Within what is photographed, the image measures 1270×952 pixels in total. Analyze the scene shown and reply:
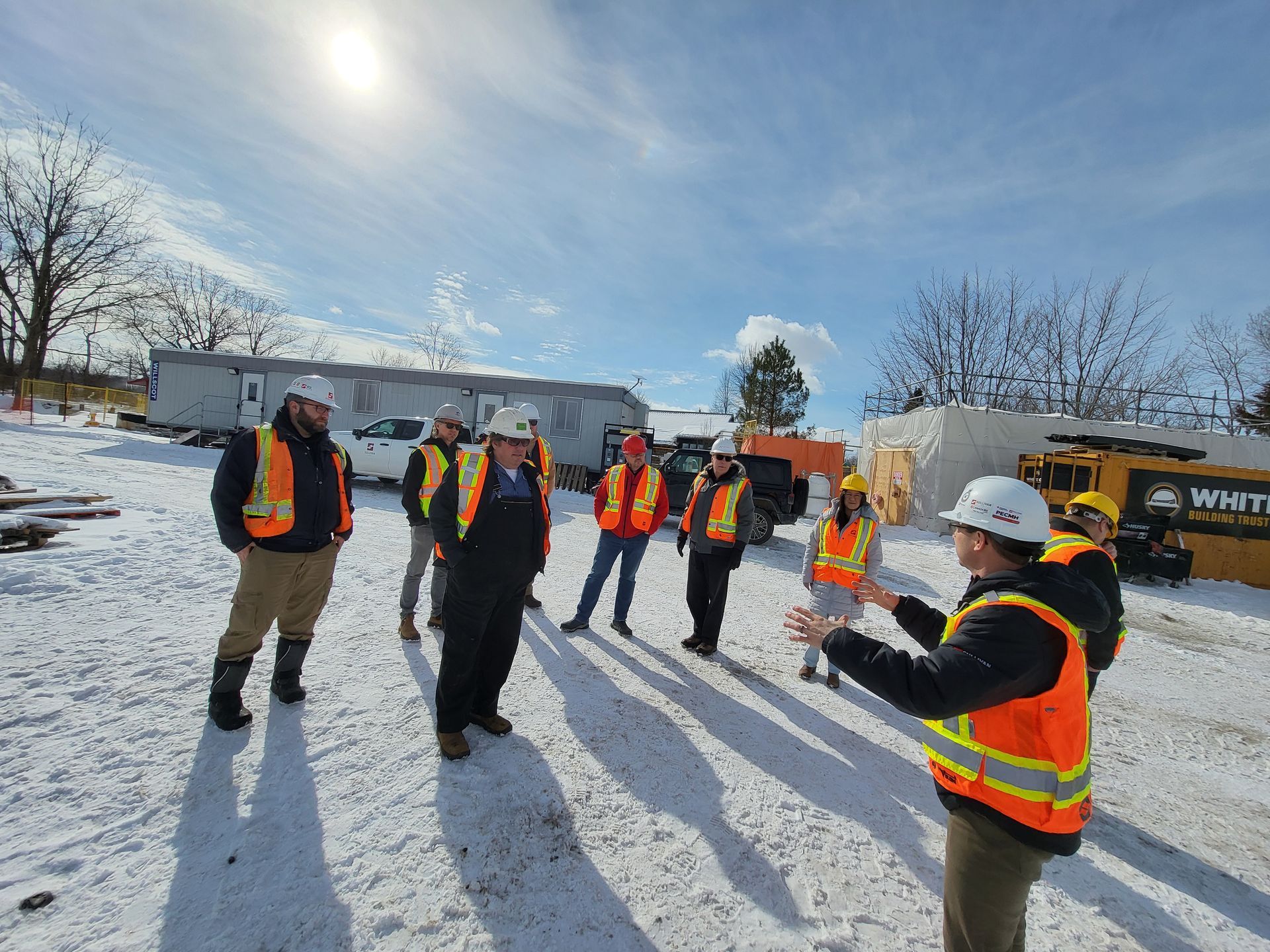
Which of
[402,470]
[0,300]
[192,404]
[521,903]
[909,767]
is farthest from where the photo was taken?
[0,300]

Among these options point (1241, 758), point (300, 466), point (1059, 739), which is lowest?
point (1241, 758)

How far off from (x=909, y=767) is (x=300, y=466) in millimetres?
3938

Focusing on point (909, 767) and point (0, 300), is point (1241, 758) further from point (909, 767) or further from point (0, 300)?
point (0, 300)

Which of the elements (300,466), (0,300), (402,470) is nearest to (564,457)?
(402,470)

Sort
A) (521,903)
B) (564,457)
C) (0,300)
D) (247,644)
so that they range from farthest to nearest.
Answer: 1. (0,300)
2. (564,457)
3. (247,644)
4. (521,903)

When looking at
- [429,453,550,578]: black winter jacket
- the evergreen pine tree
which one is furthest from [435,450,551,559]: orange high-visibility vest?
the evergreen pine tree

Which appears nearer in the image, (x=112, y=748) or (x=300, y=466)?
(x=112, y=748)

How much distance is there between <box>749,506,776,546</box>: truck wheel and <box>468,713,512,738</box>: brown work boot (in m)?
7.76

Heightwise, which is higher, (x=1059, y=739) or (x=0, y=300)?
(x=0, y=300)

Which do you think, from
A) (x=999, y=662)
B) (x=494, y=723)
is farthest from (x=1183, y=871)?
(x=494, y=723)

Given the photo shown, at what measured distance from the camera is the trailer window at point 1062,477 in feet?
35.9

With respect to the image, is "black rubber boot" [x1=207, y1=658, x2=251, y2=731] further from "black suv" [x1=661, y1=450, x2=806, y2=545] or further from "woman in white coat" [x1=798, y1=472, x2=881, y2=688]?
"black suv" [x1=661, y1=450, x2=806, y2=545]

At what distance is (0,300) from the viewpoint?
76.0 feet

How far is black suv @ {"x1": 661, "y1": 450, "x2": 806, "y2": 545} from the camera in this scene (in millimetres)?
10547
